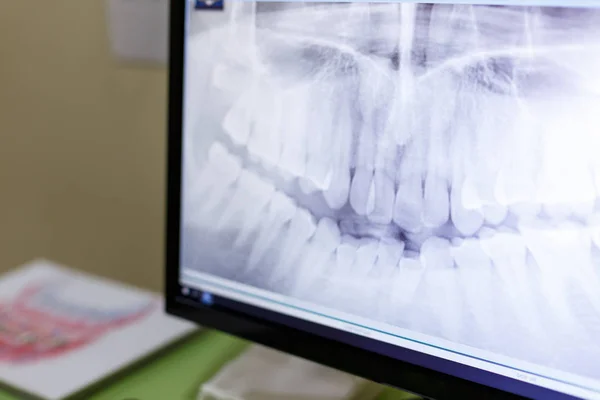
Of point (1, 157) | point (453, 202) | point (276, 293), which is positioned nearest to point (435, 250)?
point (453, 202)

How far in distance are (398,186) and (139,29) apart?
54 centimetres

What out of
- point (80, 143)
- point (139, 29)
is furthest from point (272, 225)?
point (80, 143)

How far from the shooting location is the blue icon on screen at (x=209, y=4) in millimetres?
534

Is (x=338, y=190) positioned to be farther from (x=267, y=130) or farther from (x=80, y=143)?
(x=80, y=143)

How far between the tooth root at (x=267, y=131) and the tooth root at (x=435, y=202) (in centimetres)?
13

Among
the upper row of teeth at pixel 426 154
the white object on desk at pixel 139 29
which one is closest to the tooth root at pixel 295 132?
the upper row of teeth at pixel 426 154

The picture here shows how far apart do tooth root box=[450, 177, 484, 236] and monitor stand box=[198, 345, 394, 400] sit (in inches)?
8.1

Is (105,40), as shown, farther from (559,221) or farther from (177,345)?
(559,221)

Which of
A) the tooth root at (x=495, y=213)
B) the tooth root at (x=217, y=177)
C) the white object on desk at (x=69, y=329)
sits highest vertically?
the tooth root at (x=495, y=213)

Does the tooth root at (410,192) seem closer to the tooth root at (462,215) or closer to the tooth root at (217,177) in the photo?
the tooth root at (462,215)

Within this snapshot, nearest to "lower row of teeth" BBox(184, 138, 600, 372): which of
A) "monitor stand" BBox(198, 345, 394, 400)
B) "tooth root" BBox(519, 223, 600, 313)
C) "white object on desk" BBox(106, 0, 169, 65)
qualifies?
"tooth root" BBox(519, 223, 600, 313)

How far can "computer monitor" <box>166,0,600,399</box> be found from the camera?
0.42 m

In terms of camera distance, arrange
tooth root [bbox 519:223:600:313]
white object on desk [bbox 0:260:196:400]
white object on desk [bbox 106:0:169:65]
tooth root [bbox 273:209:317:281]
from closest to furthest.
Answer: tooth root [bbox 519:223:600:313], tooth root [bbox 273:209:317:281], white object on desk [bbox 0:260:196:400], white object on desk [bbox 106:0:169:65]

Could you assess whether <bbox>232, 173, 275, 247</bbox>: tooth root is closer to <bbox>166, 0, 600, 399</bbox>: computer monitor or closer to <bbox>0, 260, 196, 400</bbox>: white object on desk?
<bbox>166, 0, 600, 399</bbox>: computer monitor
